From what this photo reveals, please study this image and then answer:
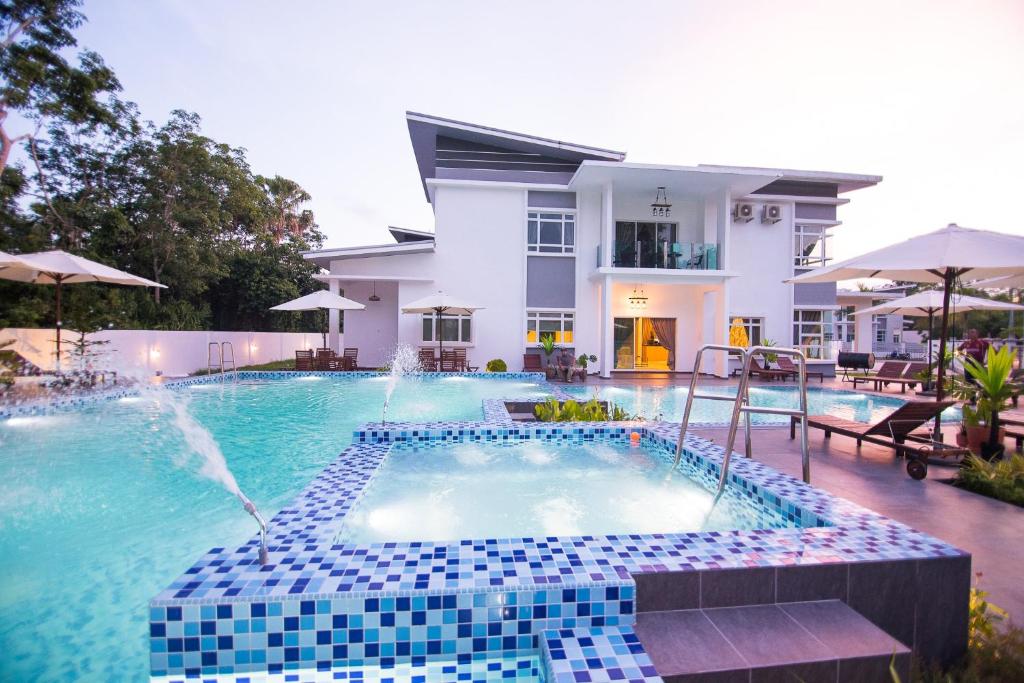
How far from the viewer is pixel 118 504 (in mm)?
4344

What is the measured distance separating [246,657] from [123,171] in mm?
22143

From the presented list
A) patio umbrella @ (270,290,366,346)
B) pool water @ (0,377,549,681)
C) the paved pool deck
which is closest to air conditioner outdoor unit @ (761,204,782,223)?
the paved pool deck

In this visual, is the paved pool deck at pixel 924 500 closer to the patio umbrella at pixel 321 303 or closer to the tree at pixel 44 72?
the patio umbrella at pixel 321 303

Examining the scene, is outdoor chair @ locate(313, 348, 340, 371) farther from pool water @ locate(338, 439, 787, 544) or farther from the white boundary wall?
pool water @ locate(338, 439, 787, 544)

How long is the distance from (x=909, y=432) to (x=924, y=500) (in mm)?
1807

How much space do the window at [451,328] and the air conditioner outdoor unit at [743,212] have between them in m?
10.3

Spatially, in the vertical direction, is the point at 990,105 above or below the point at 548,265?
above

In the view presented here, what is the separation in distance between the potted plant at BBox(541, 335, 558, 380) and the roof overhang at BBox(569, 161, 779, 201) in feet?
17.2

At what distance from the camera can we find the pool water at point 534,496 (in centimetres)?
359

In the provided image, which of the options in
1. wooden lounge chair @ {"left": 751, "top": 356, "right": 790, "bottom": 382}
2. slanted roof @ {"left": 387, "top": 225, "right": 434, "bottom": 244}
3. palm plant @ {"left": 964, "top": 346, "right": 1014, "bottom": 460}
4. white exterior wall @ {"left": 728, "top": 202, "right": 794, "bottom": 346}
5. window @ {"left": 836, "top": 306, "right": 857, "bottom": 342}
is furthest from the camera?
slanted roof @ {"left": 387, "top": 225, "right": 434, "bottom": 244}

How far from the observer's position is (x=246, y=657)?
1.92 metres

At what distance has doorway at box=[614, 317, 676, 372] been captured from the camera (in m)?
17.7

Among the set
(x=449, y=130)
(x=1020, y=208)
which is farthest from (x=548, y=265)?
(x=1020, y=208)

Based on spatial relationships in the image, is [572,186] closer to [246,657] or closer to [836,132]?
[836,132]
